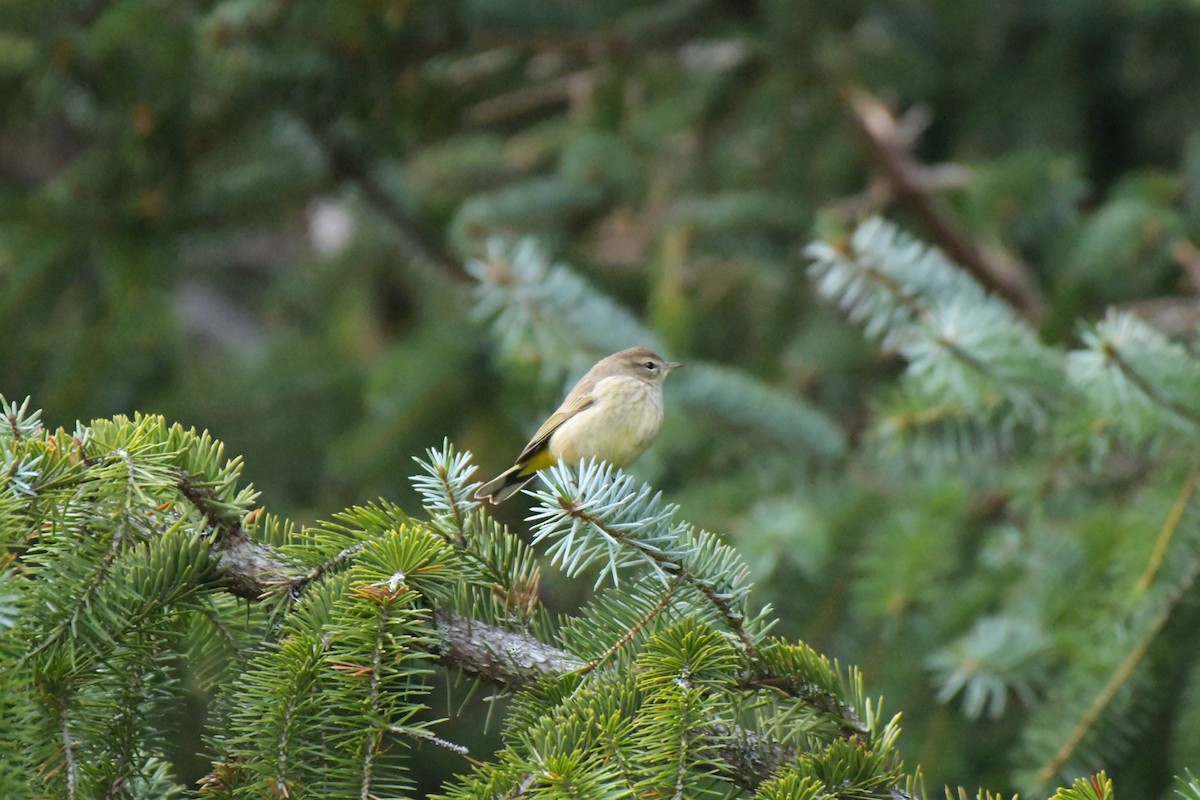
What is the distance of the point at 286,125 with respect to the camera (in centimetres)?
520

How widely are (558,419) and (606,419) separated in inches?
9.7

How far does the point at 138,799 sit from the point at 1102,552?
2.97m

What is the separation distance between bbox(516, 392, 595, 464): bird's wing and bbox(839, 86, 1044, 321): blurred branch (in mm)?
2022

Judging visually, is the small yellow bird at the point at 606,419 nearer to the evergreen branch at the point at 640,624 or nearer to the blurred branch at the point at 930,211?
the evergreen branch at the point at 640,624

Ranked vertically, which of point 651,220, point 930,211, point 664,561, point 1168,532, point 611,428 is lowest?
point 664,561

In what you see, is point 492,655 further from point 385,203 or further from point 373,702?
point 385,203

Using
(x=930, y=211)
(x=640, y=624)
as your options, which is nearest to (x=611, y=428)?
(x=640, y=624)

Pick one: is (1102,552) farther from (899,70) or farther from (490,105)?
(490,105)

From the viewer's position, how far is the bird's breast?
12.0 feet

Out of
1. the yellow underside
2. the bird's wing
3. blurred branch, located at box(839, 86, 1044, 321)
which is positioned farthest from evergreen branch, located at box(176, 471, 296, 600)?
blurred branch, located at box(839, 86, 1044, 321)

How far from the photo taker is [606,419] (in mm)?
3672

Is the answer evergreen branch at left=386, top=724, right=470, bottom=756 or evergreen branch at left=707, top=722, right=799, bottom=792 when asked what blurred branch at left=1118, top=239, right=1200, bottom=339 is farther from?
evergreen branch at left=386, top=724, right=470, bottom=756

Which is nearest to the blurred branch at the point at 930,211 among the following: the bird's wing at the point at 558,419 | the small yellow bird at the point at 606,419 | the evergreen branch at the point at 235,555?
the small yellow bird at the point at 606,419

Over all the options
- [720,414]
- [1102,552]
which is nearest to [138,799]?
[720,414]
